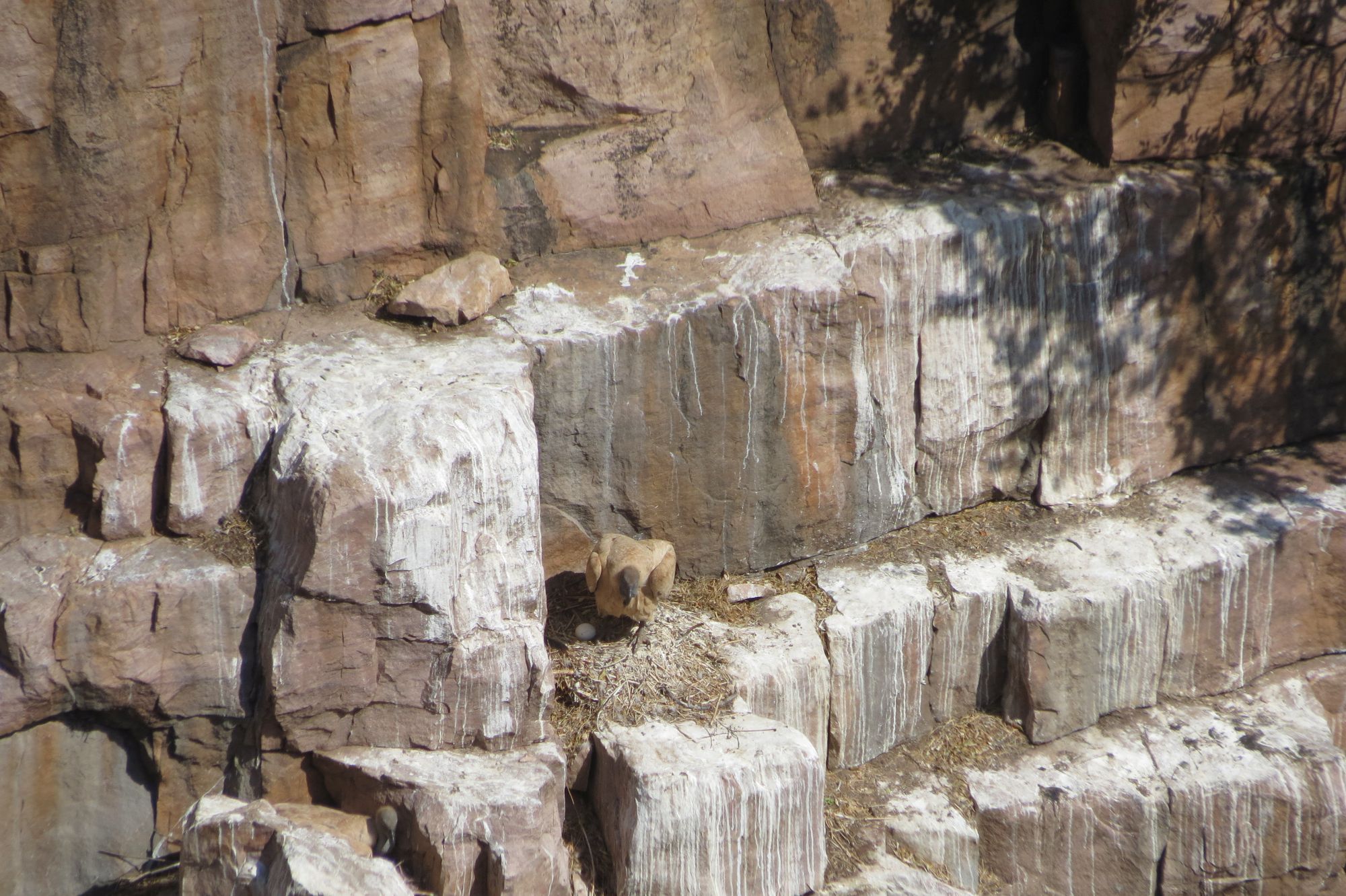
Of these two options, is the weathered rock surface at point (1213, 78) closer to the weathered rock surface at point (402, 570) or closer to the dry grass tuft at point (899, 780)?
the dry grass tuft at point (899, 780)

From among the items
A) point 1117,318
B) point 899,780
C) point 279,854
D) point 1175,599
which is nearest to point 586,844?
point 279,854

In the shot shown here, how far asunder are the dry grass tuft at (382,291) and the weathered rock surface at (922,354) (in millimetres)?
585

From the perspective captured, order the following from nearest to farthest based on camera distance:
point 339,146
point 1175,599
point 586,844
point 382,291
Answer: point 586,844, point 339,146, point 382,291, point 1175,599

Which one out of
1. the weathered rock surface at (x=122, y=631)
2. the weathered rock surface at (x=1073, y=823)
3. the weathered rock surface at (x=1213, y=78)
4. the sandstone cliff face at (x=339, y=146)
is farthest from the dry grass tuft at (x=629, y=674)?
the weathered rock surface at (x=1213, y=78)

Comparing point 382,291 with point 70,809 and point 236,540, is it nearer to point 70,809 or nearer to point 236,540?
point 236,540

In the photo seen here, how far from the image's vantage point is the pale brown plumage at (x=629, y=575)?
5684 mm

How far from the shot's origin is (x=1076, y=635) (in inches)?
258

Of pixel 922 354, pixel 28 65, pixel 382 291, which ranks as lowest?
pixel 922 354

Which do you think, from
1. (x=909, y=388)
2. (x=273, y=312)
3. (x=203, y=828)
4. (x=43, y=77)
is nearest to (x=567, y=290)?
(x=273, y=312)

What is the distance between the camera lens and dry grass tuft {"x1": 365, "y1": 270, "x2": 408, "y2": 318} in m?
6.30

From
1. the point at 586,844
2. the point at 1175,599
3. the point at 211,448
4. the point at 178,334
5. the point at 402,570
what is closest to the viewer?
the point at 402,570

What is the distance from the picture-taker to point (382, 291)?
634 cm

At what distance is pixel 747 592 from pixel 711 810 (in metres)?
1.46

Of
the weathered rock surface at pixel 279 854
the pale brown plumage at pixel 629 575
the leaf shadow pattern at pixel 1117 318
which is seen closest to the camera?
the weathered rock surface at pixel 279 854
